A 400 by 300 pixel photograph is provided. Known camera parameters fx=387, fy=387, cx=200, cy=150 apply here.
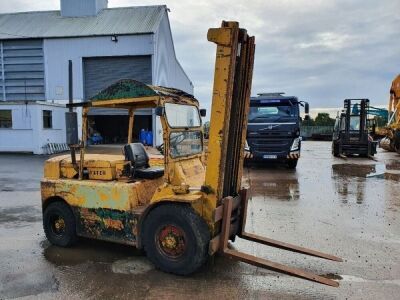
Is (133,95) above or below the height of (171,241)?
above

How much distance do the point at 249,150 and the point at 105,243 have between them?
9.54m

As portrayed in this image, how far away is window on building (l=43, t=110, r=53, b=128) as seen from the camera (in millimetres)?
22562

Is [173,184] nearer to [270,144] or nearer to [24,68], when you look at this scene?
[270,144]

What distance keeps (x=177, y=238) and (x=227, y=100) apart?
1.80 meters

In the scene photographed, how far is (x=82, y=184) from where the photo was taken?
5.57 metres

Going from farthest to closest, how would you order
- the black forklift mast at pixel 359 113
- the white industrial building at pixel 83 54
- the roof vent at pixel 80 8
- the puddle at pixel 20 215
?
1. the roof vent at pixel 80 8
2. the white industrial building at pixel 83 54
3. the black forklift mast at pixel 359 113
4. the puddle at pixel 20 215

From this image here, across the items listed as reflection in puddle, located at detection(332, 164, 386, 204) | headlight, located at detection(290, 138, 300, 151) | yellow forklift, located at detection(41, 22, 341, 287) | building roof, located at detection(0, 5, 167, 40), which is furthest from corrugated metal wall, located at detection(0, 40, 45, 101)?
yellow forklift, located at detection(41, 22, 341, 287)

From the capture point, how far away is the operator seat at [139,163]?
5.56 m

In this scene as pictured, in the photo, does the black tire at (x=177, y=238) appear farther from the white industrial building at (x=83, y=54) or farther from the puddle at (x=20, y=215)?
the white industrial building at (x=83, y=54)

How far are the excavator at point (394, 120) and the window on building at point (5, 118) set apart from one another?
74.1 feet

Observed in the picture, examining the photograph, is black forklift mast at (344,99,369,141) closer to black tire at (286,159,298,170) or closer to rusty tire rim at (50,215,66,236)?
black tire at (286,159,298,170)

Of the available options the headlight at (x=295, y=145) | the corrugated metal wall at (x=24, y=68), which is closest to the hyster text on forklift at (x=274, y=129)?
the headlight at (x=295, y=145)

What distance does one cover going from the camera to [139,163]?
227 inches

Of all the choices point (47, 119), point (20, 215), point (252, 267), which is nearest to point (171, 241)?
point (252, 267)
